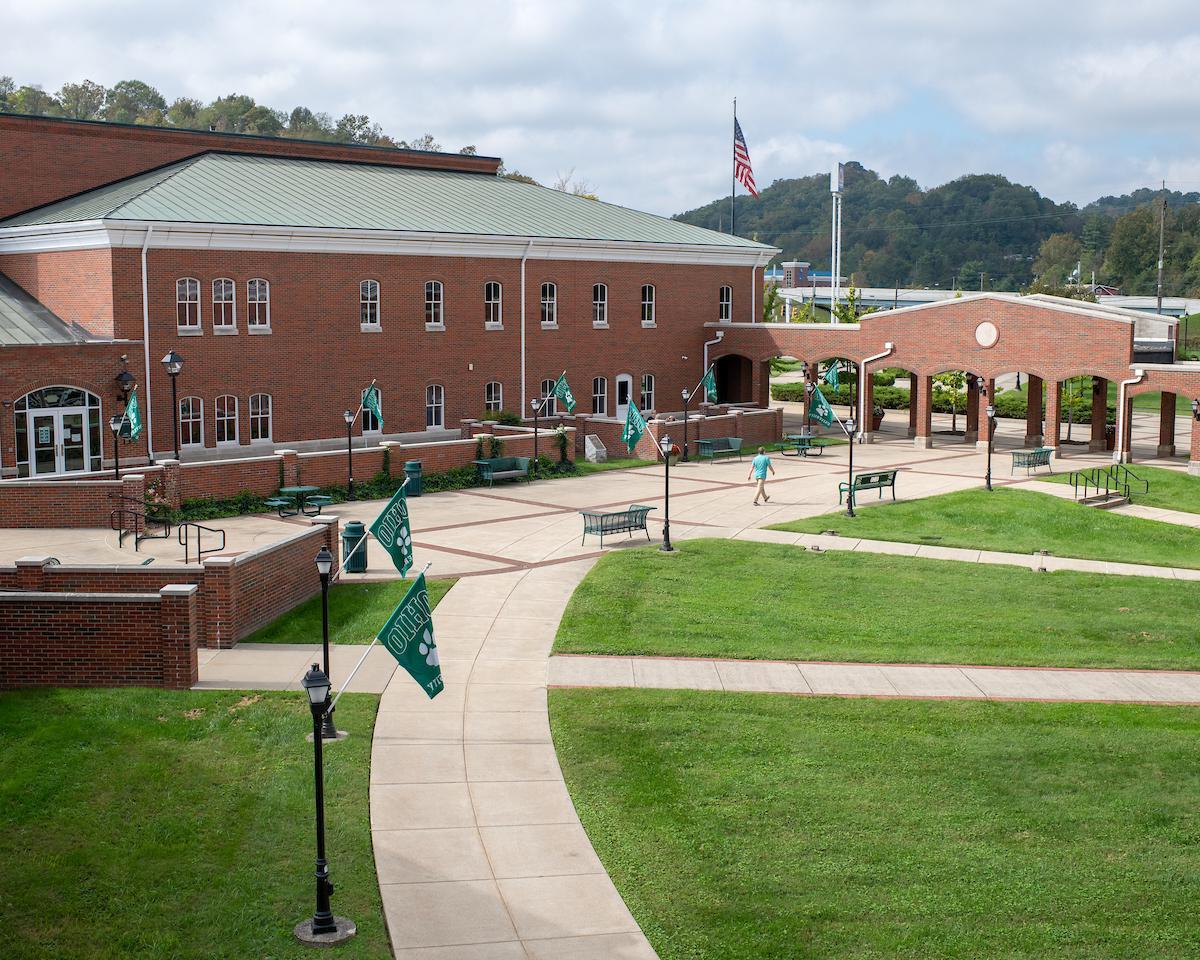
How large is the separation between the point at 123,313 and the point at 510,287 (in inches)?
604

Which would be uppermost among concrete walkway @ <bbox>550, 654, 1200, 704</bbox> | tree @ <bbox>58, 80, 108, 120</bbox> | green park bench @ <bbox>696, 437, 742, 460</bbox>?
tree @ <bbox>58, 80, 108, 120</bbox>

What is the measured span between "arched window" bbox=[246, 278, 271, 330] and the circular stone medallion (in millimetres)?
25320

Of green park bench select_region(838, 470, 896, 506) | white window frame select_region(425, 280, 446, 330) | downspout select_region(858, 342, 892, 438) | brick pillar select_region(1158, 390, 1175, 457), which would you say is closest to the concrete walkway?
green park bench select_region(838, 470, 896, 506)

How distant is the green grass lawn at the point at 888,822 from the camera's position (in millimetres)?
12703

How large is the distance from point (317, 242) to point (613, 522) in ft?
57.7

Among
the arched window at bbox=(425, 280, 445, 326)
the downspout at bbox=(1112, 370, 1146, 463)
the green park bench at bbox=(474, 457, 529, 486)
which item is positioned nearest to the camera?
the green park bench at bbox=(474, 457, 529, 486)

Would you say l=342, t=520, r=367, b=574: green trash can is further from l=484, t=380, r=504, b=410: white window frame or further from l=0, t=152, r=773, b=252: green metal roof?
l=484, t=380, r=504, b=410: white window frame

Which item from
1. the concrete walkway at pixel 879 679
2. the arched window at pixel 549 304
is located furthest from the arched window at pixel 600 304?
the concrete walkway at pixel 879 679

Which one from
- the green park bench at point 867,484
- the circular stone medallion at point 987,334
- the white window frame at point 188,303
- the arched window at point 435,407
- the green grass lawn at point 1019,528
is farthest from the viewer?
the circular stone medallion at point 987,334

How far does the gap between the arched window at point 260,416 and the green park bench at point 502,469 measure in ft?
22.6

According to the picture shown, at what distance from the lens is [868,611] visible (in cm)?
2516

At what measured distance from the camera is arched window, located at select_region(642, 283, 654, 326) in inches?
2190

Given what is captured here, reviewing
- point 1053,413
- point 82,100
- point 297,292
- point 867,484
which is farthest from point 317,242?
point 82,100

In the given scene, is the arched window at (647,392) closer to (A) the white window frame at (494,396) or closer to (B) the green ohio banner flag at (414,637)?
(A) the white window frame at (494,396)
